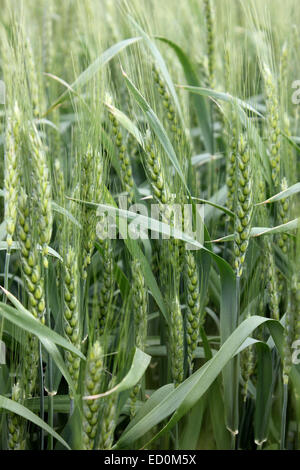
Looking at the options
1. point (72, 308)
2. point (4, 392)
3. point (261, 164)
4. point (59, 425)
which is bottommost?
point (59, 425)

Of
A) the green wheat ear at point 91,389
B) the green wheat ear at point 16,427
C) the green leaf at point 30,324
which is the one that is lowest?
the green wheat ear at point 16,427

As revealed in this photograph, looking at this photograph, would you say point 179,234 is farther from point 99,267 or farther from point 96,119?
point 99,267

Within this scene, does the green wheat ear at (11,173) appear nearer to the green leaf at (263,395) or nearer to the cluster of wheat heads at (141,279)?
the cluster of wheat heads at (141,279)

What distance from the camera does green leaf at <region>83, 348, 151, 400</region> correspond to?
76 centimetres

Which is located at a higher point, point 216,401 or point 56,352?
point 56,352

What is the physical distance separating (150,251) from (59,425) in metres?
0.39

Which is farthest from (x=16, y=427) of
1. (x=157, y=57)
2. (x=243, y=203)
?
(x=157, y=57)

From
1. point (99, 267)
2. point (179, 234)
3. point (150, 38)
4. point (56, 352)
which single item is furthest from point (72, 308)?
point (150, 38)

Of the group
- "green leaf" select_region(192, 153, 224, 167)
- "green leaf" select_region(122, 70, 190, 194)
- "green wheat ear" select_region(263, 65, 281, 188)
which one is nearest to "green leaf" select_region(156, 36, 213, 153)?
"green leaf" select_region(192, 153, 224, 167)

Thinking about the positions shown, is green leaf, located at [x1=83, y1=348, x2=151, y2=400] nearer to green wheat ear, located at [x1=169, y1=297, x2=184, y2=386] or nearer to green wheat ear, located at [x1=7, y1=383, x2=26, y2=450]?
green wheat ear, located at [x1=169, y1=297, x2=184, y2=386]

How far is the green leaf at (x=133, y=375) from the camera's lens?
759 millimetres

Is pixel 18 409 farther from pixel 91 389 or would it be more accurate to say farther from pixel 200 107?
pixel 200 107

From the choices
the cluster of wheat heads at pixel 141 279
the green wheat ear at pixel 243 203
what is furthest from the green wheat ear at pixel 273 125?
the green wheat ear at pixel 243 203

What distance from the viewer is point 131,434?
2.83 feet
